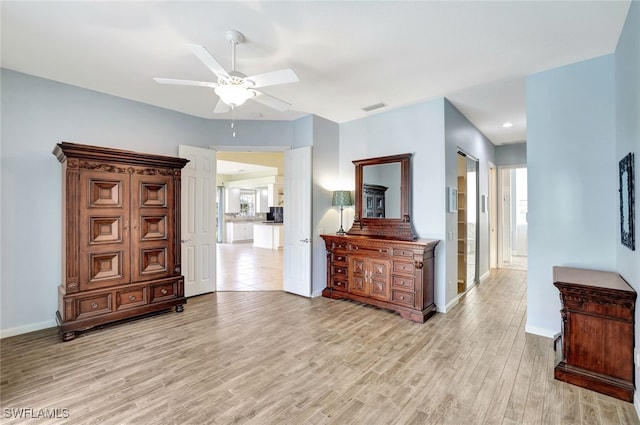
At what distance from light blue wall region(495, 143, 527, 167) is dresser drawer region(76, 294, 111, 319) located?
7.56 meters

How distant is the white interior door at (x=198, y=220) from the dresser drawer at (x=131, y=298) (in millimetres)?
877

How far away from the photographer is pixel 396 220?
13.7ft

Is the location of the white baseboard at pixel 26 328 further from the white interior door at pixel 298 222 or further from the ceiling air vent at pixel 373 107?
the ceiling air vent at pixel 373 107

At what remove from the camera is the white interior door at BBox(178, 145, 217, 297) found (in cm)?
445

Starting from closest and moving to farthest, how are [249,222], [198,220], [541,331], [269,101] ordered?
[269,101] → [541,331] → [198,220] → [249,222]

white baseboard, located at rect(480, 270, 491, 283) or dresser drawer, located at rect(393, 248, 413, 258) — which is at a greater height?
dresser drawer, located at rect(393, 248, 413, 258)

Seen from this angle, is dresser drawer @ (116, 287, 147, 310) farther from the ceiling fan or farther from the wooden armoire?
the ceiling fan

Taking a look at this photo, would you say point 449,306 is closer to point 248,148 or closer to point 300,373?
point 300,373

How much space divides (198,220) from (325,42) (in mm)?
3261

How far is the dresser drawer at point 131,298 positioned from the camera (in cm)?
336

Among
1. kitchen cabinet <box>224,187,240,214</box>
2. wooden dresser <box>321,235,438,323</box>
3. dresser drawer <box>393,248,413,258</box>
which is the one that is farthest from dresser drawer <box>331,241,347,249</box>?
kitchen cabinet <box>224,187,240,214</box>

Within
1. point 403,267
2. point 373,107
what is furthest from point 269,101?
point 403,267

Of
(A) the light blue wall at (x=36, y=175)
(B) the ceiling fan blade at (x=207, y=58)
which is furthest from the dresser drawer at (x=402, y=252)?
(A) the light blue wall at (x=36, y=175)

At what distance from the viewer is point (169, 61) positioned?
2938mm
